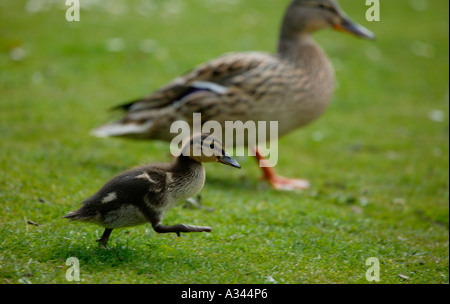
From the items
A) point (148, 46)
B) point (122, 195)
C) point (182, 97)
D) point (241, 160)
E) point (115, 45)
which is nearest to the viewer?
point (122, 195)

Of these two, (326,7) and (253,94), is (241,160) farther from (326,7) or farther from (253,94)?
(326,7)

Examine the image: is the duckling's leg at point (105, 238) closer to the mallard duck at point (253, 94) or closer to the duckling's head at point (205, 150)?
the duckling's head at point (205, 150)

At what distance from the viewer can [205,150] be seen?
5.16m

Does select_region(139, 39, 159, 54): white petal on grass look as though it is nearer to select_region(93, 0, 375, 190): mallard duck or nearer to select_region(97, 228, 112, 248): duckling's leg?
select_region(93, 0, 375, 190): mallard duck

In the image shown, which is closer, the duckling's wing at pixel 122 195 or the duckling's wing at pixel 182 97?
the duckling's wing at pixel 122 195

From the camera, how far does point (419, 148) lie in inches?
417

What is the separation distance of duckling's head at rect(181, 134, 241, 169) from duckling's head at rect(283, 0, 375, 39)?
437 cm

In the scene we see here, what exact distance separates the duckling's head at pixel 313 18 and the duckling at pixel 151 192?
4.39 meters

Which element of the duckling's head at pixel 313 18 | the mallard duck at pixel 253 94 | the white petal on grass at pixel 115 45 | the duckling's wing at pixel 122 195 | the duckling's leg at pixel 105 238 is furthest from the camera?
the white petal on grass at pixel 115 45

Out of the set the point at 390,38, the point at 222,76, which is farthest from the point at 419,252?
the point at 390,38

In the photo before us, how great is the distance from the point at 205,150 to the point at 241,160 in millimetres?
4715

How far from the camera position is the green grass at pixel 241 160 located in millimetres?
5184

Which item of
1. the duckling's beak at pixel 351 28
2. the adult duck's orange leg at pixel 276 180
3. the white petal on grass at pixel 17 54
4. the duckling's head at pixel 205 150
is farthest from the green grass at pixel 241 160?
the duckling's beak at pixel 351 28

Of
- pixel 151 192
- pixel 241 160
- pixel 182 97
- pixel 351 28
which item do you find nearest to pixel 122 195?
pixel 151 192
